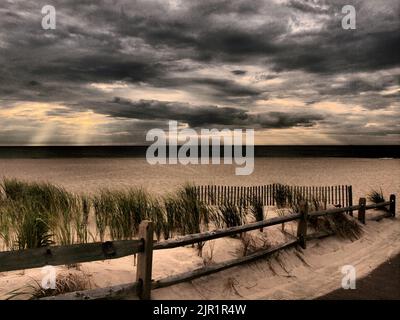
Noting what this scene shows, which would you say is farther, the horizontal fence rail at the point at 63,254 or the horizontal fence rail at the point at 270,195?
the horizontal fence rail at the point at 270,195

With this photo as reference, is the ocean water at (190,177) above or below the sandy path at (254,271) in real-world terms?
above

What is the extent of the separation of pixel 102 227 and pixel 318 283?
4072 mm

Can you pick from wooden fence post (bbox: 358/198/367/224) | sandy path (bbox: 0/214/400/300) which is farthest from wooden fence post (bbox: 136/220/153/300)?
wooden fence post (bbox: 358/198/367/224)

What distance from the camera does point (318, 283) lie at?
236 inches

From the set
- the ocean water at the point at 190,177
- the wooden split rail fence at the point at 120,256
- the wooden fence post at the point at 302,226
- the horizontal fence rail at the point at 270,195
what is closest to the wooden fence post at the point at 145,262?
the wooden split rail fence at the point at 120,256

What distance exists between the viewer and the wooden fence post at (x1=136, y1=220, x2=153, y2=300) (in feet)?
15.0

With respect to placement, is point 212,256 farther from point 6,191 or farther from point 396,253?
point 6,191

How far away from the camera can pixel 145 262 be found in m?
4.58

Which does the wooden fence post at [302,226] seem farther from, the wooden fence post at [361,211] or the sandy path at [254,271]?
the wooden fence post at [361,211]

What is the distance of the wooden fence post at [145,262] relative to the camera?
4566 millimetres

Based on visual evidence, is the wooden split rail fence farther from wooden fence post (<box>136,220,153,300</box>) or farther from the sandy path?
the sandy path

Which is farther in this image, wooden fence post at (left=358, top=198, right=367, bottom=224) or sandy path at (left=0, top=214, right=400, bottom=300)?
wooden fence post at (left=358, top=198, right=367, bottom=224)
